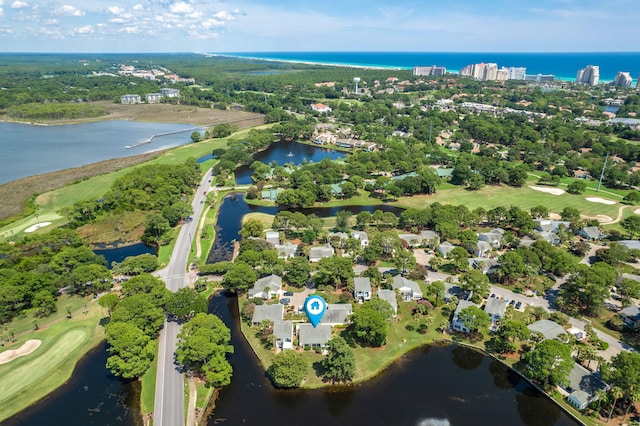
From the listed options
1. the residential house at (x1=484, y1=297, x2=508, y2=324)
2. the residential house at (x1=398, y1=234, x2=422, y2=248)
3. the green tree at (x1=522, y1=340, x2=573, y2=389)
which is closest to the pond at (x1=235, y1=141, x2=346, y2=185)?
the residential house at (x1=398, y1=234, x2=422, y2=248)

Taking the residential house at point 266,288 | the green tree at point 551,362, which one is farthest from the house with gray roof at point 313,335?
the green tree at point 551,362

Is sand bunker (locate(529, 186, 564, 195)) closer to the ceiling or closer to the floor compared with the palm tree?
closer to the ceiling

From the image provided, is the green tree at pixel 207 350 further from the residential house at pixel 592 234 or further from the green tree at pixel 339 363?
the residential house at pixel 592 234

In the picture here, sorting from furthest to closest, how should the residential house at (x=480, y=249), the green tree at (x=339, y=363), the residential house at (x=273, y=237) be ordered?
the residential house at (x=273, y=237), the residential house at (x=480, y=249), the green tree at (x=339, y=363)

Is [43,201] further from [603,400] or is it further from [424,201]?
[603,400]

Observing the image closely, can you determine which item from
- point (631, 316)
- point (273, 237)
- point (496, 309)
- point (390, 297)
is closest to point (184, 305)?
point (273, 237)

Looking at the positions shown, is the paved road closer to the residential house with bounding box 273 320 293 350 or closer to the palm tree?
the residential house with bounding box 273 320 293 350

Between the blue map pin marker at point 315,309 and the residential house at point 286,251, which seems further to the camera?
the residential house at point 286,251

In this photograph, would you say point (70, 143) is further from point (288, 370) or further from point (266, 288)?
point (288, 370)
